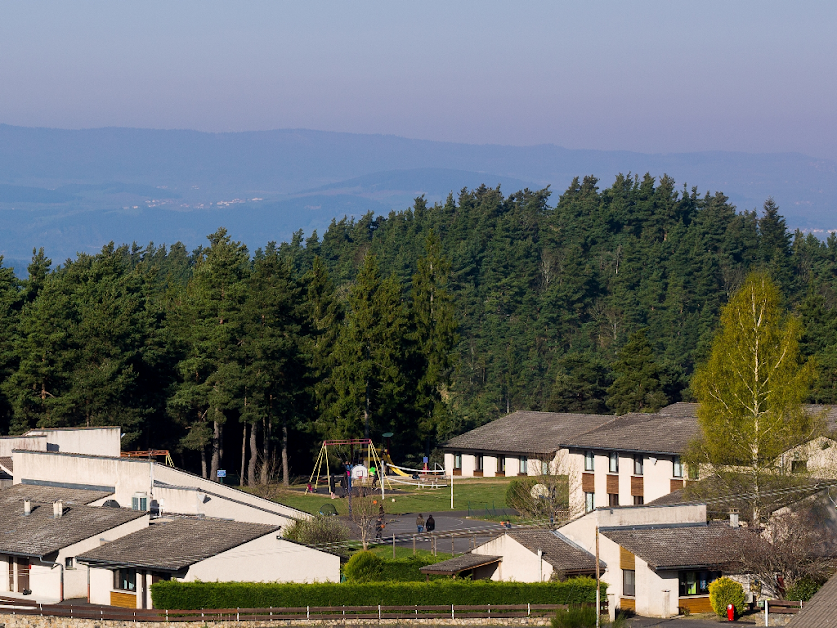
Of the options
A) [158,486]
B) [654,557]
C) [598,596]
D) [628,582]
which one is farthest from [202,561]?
[654,557]

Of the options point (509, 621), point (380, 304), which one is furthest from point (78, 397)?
point (509, 621)

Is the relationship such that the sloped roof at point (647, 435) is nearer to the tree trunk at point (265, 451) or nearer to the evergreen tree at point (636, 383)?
the tree trunk at point (265, 451)

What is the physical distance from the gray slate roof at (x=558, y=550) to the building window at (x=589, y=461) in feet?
78.0

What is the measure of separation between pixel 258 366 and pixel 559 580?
4258 centimetres

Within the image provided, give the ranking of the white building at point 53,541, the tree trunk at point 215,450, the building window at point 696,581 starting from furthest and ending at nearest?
the tree trunk at point 215,450, the white building at point 53,541, the building window at point 696,581

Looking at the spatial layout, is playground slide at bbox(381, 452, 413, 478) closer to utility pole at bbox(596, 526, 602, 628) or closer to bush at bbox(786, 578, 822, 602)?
utility pole at bbox(596, 526, 602, 628)

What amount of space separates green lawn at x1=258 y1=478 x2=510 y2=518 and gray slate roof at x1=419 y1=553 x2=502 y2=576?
2084cm

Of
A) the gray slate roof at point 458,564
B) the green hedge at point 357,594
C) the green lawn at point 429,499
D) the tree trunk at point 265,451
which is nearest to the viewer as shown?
the green hedge at point 357,594

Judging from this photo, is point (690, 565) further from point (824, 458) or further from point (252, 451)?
point (252, 451)

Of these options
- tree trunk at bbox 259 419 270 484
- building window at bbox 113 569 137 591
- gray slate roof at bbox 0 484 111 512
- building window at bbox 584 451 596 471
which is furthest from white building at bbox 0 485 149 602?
building window at bbox 584 451 596 471

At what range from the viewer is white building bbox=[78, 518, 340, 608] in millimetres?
52812

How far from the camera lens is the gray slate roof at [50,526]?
187 ft

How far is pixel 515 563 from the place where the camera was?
53.6 metres

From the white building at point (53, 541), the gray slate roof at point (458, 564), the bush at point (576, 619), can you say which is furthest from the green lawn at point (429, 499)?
the bush at point (576, 619)
